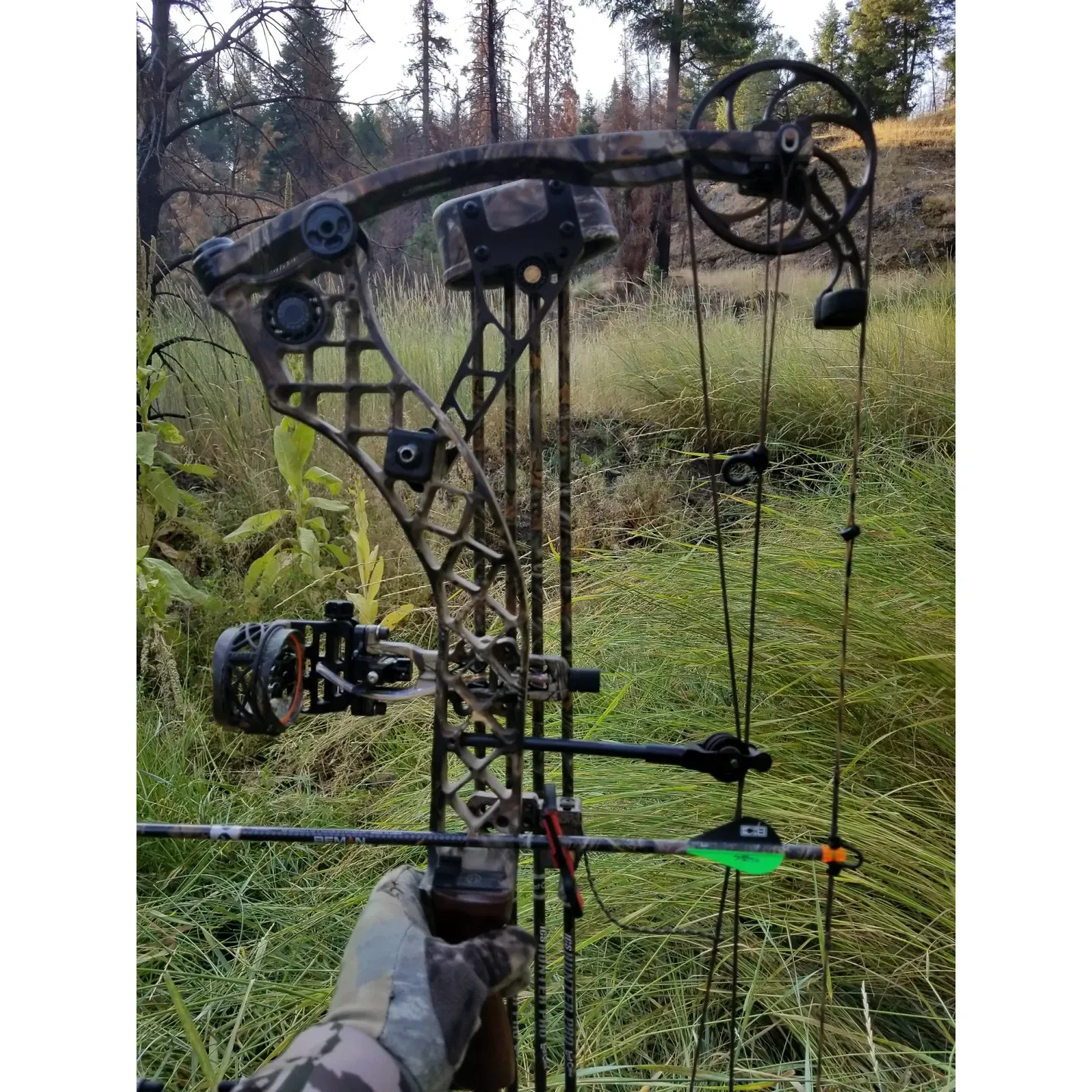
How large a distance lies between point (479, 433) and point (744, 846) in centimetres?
41

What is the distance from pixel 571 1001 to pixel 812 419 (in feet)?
Result: 4.57

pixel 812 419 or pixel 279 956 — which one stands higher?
pixel 812 419

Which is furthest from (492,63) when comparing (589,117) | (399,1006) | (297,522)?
(399,1006)

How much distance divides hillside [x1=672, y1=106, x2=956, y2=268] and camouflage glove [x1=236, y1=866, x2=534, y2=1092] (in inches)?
35.4

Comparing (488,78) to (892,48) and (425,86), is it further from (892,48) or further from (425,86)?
(892,48)

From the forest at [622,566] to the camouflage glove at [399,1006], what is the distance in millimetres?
108

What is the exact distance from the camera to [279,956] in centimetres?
103

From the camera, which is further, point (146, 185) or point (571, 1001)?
point (146, 185)

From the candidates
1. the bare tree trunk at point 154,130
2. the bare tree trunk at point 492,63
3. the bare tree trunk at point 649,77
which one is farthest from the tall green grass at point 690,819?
the bare tree trunk at point 154,130

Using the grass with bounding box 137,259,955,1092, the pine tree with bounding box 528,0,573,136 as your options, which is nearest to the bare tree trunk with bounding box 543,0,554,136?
the pine tree with bounding box 528,0,573,136

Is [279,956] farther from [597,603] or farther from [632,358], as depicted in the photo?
[632,358]

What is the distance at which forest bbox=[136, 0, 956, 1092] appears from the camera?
2.97ft

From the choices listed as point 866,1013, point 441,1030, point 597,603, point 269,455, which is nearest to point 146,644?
point 269,455

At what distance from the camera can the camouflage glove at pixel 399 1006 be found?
492 mm
